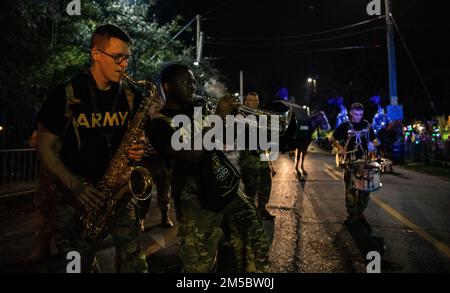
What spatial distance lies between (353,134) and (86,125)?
4.93 meters

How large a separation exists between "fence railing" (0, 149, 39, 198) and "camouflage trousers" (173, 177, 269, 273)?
299 inches

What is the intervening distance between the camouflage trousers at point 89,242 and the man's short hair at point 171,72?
1092mm

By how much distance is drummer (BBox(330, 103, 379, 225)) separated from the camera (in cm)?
626

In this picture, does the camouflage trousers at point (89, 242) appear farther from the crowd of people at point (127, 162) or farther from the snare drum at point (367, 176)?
the snare drum at point (367, 176)

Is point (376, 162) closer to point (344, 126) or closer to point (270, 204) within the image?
point (344, 126)

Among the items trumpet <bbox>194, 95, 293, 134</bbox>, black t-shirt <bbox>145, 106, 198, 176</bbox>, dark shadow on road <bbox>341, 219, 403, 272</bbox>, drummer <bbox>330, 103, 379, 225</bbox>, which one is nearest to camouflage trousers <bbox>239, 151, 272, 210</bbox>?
drummer <bbox>330, 103, 379, 225</bbox>

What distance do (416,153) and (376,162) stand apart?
50.4ft

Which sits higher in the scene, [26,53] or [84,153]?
[26,53]

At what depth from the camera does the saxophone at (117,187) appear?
277 centimetres

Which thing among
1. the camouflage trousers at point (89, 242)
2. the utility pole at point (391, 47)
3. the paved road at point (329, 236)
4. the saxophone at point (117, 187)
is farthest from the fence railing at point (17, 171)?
the utility pole at point (391, 47)

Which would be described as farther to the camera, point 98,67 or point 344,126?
point 344,126

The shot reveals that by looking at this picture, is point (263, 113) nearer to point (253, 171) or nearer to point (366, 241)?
point (253, 171)
